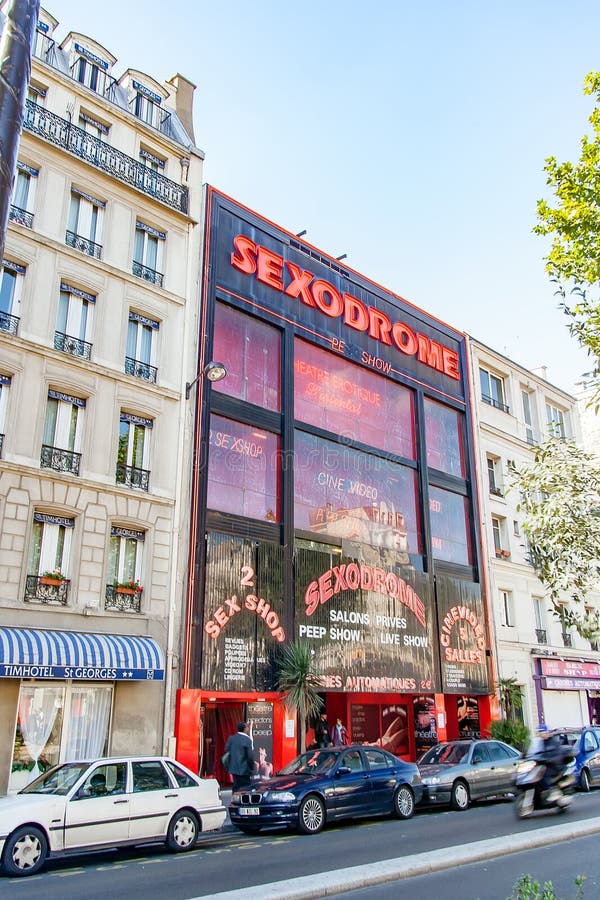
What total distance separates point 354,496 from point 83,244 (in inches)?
462

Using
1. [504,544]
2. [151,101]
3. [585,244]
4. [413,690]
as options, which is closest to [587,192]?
[585,244]

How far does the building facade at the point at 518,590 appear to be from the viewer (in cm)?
3053

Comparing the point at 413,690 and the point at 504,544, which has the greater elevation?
the point at 504,544

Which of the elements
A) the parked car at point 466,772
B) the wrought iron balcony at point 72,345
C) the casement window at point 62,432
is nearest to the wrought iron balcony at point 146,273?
the wrought iron balcony at point 72,345

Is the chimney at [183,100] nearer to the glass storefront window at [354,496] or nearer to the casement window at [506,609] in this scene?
the glass storefront window at [354,496]

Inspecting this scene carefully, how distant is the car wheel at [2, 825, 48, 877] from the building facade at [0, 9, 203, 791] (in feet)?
19.2

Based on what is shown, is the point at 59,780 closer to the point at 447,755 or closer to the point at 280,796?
the point at 280,796

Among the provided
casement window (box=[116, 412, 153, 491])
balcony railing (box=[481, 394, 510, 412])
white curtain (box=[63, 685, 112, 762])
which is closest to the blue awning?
white curtain (box=[63, 685, 112, 762])

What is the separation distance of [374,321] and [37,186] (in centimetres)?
1329

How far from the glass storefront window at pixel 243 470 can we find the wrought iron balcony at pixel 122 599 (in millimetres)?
3443

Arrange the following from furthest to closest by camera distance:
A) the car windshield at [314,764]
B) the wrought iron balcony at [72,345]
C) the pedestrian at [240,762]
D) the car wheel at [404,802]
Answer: the wrought iron balcony at [72,345] < the pedestrian at [240,762] < the car wheel at [404,802] < the car windshield at [314,764]

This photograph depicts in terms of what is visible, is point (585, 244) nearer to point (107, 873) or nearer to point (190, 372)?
point (190, 372)

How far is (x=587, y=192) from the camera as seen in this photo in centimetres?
1580

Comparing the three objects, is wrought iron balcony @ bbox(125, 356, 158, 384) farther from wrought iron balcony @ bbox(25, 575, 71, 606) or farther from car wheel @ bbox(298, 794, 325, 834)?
car wheel @ bbox(298, 794, 325, 834)
